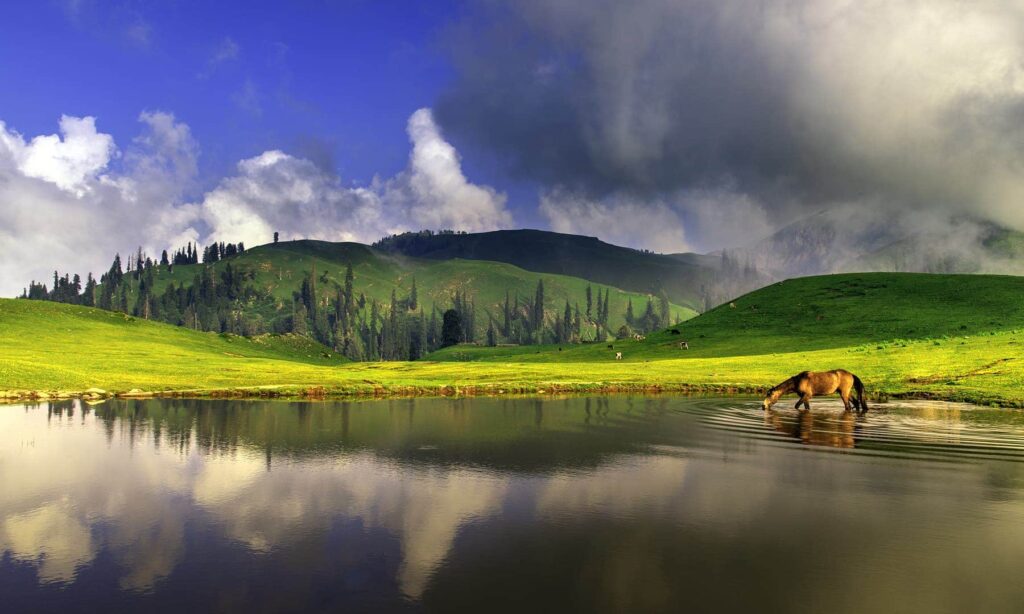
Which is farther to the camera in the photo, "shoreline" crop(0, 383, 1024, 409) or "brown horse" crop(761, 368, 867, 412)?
"shoreline" crop(0, 383, 1024, 409)

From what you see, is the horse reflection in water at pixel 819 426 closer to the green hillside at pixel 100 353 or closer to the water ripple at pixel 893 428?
the water ripple at pixel 893 428

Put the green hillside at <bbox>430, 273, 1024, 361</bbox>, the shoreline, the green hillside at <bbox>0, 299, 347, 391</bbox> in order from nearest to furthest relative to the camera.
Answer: the shoreline → the green hillside at <bbox>0, 299, 347, 391</bbox> → the green hillside at <bbox>430, 273, 1024, 361</bbox>

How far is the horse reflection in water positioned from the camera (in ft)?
119

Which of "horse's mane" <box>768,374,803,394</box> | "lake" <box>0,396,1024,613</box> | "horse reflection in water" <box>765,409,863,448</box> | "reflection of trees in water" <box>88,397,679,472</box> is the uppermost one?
"horse's mane" <box>768,374,803,394</box>

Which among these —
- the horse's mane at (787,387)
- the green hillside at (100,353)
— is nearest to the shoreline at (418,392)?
the green hillside at (100,353)

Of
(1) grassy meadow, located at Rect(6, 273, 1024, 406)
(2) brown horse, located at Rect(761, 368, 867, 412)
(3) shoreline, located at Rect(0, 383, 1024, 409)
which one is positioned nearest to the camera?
(2) brown horse, located at Rect(761, 368, 867, 412)

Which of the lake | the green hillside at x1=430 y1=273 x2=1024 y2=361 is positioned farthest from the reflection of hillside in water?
the green hillside at x1=430 y1=273 x2=1024 y2=361

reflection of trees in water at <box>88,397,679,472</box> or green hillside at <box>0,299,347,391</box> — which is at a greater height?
green hillside at <box>0,299,347,391</box>

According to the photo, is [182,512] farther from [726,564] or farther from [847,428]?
[847,428]

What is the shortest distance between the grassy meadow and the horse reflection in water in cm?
1637

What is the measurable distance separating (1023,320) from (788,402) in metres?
103

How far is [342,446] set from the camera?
3509 centimetres

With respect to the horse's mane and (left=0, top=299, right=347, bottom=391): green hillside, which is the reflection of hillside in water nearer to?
the horse's mane

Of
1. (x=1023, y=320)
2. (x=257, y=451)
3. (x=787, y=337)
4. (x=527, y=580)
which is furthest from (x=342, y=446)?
(x=1023, y=320)
